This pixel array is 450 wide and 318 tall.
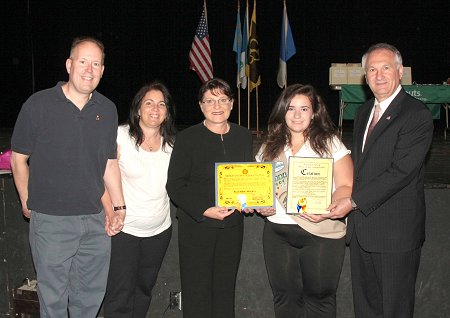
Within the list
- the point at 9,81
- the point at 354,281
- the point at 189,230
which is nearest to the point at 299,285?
the point at 354,281

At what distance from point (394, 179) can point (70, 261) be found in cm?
179

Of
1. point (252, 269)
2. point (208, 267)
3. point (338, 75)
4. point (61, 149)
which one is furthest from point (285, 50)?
point (61, 149)

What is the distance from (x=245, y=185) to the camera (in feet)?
8.86

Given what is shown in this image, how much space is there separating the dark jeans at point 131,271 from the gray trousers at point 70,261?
9 centimetres

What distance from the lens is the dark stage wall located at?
3.29 m

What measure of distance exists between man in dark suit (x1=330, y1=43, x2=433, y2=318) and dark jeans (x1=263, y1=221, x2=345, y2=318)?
0.19m

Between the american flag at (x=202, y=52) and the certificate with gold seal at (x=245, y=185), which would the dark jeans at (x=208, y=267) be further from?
the american flag at (x=202, y=52)

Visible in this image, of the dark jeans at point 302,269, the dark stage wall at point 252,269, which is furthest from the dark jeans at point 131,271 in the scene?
the dark jeans at point 302,269

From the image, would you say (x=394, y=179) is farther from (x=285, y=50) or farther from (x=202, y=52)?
(x=202, y=52)

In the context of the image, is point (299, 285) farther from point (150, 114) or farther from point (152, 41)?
point (152, 41)

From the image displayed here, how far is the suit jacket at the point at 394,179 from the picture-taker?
2.50m

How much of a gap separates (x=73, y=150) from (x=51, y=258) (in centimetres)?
59

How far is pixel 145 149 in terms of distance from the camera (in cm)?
291

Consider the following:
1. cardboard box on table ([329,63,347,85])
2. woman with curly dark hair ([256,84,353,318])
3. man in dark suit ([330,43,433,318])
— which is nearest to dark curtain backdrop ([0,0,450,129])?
cardboard box on table ([329,63,347,85])
